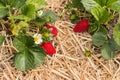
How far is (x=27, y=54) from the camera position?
1467mm

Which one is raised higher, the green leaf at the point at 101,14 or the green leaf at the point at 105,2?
the green leaf at the point at 105,2

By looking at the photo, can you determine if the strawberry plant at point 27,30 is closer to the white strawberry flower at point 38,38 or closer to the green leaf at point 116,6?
the white strawberry flower at point 38,38

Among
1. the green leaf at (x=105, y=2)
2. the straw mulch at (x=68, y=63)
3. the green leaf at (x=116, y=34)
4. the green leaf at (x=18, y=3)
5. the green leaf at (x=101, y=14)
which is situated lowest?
the straw mulch at (x=68, y=63)

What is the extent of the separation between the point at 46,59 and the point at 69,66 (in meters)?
0.09

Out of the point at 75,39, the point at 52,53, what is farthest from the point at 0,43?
the point at 75,39

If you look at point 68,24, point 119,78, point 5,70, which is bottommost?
point 119,78

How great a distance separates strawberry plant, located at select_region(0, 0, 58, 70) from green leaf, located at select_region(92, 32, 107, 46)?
0.53 feet

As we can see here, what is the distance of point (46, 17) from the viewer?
155 centimetres

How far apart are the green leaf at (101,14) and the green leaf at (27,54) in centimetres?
27

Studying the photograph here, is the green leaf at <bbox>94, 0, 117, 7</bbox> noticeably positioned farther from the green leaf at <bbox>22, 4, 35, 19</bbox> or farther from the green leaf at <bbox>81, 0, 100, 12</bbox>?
the green leaf at <bbox>22, 4, 35, 19</bbox>

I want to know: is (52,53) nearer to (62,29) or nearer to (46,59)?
(46,59)

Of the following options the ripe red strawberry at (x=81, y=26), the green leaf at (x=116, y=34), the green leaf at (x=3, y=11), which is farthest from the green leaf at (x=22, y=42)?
the green leaf at (x=116, y=34)

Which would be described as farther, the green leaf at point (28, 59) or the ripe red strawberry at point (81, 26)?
the ripe red strawberry at point (81, 26)

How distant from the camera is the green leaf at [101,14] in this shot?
5.04ft
